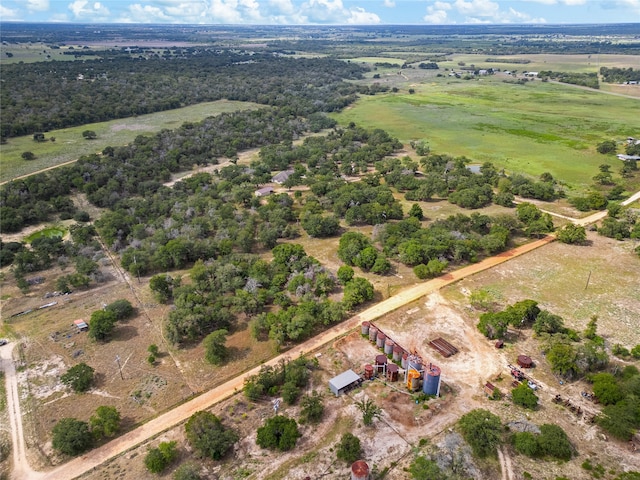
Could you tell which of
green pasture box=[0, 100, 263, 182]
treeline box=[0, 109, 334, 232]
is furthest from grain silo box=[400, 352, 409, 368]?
green pasture box=[0, 100, 263, 182]

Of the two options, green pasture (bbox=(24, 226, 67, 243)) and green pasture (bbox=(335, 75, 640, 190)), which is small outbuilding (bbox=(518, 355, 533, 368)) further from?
green pasture (bbox=(24, 226, 67, 243))

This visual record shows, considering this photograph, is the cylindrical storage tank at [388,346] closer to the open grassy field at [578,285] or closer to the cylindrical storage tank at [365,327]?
the cylindrical storage tank at [365,327]

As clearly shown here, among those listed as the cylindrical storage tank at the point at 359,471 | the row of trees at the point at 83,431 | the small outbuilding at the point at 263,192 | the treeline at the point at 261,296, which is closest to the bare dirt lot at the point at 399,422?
the cylindrical storage tank at the point at 359,471

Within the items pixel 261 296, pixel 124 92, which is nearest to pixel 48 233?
pixel 261 296

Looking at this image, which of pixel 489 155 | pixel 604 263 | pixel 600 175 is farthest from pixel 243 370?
pixel 489 155

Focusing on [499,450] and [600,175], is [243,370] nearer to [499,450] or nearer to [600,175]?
[499,450]

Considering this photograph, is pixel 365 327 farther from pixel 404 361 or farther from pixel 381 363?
pixel 404 361
